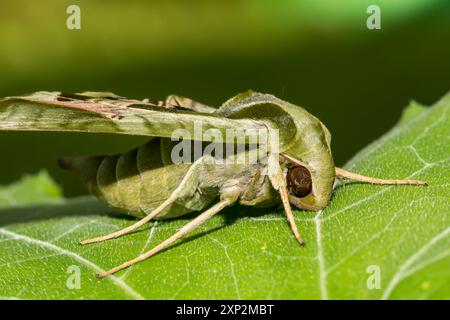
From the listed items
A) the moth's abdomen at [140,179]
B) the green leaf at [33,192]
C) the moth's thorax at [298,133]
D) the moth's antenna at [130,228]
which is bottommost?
the green leaf at [33,192]

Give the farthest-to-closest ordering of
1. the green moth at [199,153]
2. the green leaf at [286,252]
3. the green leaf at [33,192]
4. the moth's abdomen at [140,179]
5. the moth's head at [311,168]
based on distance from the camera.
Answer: the green leaf at [33,192] < the moth's abdomen at [140,179] < the moth's head at [311,168] < the green moth at [199,153] < the green leaf at [286,252]

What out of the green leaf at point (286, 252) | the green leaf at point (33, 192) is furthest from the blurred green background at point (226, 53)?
the green leaf at point (286, 252)

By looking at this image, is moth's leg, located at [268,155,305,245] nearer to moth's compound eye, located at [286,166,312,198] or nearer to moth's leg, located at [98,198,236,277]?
moth's compound eye, located at [286,166,312,198]

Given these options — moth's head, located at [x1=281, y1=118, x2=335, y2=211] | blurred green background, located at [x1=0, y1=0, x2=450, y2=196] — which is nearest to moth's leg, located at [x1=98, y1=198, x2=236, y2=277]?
moth's head, located at [x1=281, y1=118, x2=335, y2=211]

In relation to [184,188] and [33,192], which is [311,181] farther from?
[33,192]

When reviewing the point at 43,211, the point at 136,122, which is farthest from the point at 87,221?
the point at 136,122

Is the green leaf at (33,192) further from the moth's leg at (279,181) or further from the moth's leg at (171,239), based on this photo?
the moth's leg at (279,181)
